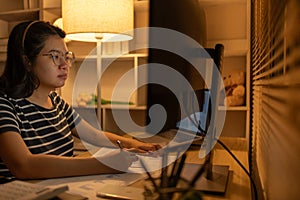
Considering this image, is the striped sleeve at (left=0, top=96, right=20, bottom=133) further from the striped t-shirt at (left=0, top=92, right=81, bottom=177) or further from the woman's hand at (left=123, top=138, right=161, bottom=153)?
the woman's hand at (left=123, top=138, right=161, bottom=153)

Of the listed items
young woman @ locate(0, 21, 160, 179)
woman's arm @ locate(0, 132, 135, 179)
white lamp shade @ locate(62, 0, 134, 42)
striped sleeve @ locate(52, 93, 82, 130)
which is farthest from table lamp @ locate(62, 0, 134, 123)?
woman's arm @ locate(0, 132, 135, 179)

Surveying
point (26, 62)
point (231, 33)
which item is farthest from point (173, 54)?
point (231, 33)

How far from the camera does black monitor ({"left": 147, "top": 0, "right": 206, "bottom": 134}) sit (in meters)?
0.66

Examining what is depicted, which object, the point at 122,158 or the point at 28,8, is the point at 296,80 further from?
the point at 28,8

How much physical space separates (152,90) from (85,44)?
84.3 inches

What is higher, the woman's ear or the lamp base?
the woman's ear

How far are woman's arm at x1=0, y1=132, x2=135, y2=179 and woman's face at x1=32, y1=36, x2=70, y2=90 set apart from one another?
0.42 meters

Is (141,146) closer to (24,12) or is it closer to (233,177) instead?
(233,177)

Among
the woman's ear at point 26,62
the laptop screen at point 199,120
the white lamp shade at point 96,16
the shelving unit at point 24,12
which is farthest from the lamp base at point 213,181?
the shelving unit at point 24,12

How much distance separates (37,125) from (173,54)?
0.86m

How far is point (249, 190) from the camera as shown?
831 millimetres

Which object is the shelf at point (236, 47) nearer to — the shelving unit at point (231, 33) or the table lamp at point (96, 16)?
the shelving unit at point (231, 33)

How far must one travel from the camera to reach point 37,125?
1.36 meters

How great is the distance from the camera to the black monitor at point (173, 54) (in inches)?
25.8
